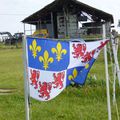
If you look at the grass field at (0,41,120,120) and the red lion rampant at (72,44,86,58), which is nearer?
the red lion rampant at (72,44,86,58)

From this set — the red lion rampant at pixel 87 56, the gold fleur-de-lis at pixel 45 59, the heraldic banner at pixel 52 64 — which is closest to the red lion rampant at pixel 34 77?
the heraldic banner at pixel 52 64

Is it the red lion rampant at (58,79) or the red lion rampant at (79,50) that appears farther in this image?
the red lion rampant at (79,50)

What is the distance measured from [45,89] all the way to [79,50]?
2.61ft

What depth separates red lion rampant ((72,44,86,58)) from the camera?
5.53 m

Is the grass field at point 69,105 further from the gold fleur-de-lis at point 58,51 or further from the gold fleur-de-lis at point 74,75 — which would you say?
the gold fleur-de-lis at point 58,51

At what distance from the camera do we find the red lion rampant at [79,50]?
18.1ft

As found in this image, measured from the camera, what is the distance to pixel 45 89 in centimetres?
510

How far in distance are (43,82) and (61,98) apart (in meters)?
4.70

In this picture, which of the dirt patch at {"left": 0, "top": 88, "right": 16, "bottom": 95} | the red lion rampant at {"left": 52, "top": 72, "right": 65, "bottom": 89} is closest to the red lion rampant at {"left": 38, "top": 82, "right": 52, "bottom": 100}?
the red lion rampant at {"left": 52, "top": 72, "right": 65, "bottom": 89}

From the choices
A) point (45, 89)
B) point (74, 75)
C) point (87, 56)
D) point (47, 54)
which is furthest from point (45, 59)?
point (87, 56)

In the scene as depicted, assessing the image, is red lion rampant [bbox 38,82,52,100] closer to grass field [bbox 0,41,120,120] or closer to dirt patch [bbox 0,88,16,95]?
grass field [bbox 0,41,120,120]

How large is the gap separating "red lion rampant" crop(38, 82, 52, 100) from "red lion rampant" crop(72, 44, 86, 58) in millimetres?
618

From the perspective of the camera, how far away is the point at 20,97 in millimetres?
9969

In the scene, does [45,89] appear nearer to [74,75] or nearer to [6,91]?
[74,75]
